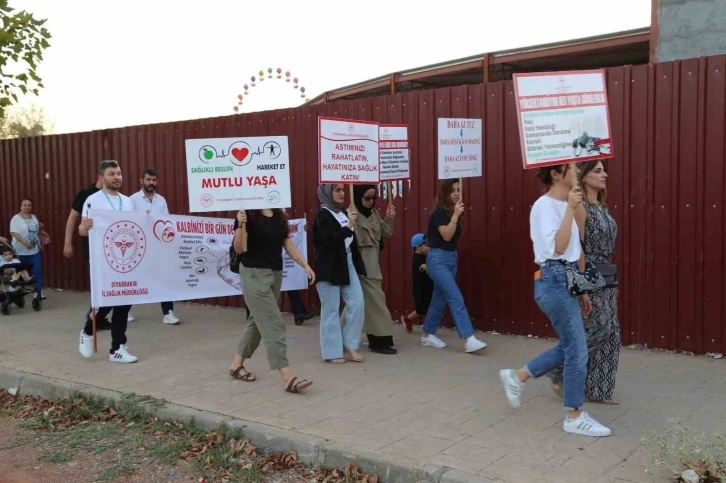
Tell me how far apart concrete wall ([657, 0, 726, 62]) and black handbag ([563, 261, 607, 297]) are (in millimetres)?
4631

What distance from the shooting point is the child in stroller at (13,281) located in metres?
10.5

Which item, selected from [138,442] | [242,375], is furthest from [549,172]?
[138,442]

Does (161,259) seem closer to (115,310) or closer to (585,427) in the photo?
(115,310)

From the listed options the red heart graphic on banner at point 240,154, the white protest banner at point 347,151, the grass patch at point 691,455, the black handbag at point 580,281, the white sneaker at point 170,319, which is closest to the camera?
the grass patch at point 691,455

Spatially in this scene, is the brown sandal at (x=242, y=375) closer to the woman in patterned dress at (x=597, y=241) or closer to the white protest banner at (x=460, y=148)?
the white protest banner at (x=460, y=148)

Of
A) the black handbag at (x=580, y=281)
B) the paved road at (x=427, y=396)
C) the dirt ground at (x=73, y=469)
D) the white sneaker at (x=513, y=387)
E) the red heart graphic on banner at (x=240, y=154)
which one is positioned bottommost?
the dirt ground at (x=73, y=469)

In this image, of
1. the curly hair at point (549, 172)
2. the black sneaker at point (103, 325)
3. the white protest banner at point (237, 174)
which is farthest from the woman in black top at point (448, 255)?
the black sneaker at point (103, 325)

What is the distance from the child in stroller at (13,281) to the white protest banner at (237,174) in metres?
5.84

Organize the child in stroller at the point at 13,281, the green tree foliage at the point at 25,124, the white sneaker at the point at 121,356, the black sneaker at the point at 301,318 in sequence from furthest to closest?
the green tree foliage at the point at 25,124 < the child in stroller at the point at 13,281 < the black sneaker at the point at 301,318 < the white sneaker at the point at 121,356

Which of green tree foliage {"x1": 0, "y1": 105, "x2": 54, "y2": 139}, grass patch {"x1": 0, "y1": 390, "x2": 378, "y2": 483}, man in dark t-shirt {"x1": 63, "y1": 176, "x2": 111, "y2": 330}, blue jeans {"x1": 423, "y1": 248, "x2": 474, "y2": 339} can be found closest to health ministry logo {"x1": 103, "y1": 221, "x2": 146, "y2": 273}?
man in dark t-shirt {"x1": 63, "y1": 176, "x2": 111, "y2": 330}

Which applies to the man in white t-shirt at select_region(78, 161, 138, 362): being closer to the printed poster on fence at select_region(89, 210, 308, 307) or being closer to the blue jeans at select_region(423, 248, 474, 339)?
the printed poster on fence at select_region(89, 210, 308, 307)

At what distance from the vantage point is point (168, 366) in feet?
23.1

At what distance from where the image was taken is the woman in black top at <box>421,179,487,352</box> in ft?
23.6

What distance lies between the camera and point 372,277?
7391mm
